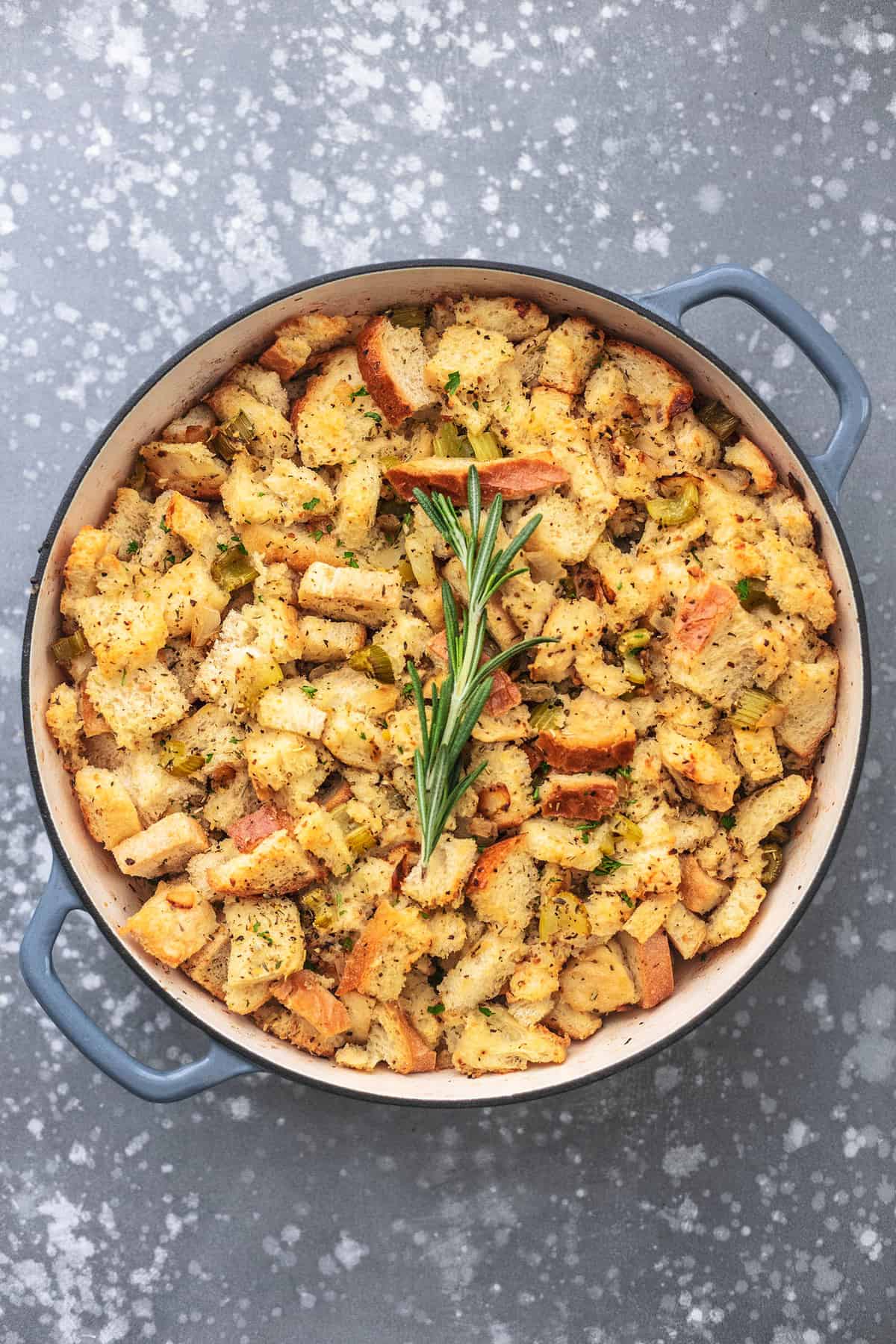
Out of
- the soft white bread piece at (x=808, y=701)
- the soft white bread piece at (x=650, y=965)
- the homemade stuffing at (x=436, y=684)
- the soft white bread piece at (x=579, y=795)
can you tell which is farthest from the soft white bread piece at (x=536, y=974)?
the soft white bread piece at (x=808, y=701)

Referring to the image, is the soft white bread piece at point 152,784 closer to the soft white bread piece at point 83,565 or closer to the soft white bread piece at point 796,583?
the soft white bread piece at point 83,565

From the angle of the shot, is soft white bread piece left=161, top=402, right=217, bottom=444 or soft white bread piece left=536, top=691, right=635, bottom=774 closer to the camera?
soft white bread piece left=536, top=691, right=635, bottom=774

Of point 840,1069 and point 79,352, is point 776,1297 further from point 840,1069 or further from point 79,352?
point 79,352

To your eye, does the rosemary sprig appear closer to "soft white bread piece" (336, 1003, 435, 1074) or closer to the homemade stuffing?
the homemade stuffing

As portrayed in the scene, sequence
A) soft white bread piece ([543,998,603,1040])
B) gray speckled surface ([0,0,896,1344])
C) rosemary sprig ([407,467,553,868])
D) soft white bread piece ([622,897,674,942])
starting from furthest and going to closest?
gray speckled surface ([0,0,896,1344])
soft white bread piece ([543,998,603,1040])
soft white bread piece ([622,897,674,942])
rosemary sprig ([407,467,553,868])

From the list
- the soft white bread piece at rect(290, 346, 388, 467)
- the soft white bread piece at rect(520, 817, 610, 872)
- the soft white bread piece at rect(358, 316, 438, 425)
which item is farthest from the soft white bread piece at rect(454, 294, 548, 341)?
the soft white bread piece at rect(520, 817, 610, 872)

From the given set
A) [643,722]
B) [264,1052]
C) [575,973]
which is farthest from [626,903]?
[264,1052]
